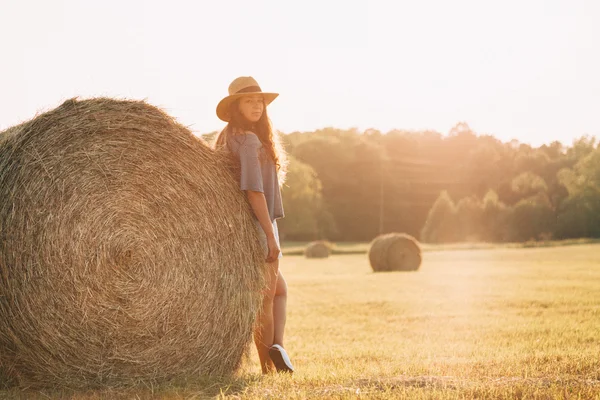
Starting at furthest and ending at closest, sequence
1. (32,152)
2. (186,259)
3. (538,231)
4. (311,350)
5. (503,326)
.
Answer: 1. (538,231)
2. (503,326)
3. (311,350)
4. (186,259)
5. (32,152)

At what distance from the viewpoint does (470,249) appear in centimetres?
4153

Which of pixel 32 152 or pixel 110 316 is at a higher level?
pixel 32 152

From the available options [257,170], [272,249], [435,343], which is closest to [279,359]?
[272,249]

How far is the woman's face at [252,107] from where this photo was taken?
6.10 metres

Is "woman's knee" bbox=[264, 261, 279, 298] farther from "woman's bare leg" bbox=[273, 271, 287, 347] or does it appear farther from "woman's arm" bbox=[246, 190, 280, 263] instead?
"woman's arm" bbox=[246, 190, 280, 263]

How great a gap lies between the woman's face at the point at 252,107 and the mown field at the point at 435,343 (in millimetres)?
2093

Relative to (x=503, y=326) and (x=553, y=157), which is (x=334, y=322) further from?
(x=553, y=157)

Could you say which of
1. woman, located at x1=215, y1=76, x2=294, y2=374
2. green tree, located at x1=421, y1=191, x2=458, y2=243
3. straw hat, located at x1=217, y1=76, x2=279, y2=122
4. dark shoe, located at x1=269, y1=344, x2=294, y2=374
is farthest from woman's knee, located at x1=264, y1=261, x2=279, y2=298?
green tree, located at x1=421, y1=191, x2=458, y2=243

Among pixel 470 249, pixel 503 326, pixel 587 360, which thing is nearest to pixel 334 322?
pixel 503 326

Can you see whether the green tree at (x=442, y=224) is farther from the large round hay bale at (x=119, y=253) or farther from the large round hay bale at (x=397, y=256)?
the large round hay bale at (x=119, y=253)

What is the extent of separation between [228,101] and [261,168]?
63 centimetres

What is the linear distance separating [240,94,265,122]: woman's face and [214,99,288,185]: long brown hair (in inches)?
2.3

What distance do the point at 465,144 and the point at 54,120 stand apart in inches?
2732

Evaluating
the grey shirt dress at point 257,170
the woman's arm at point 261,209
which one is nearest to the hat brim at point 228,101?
the grey shirt dress at point 257,170
